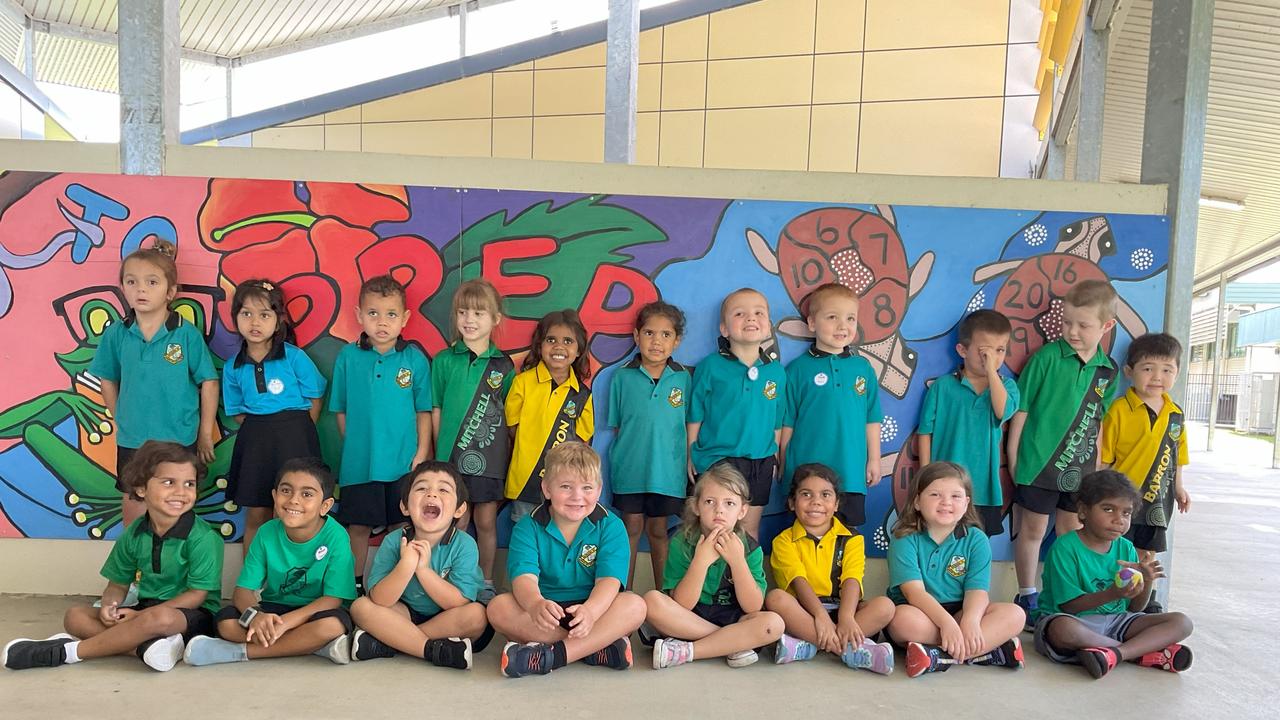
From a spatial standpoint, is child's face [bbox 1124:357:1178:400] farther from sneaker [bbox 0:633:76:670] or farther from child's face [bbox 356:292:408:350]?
sneaker [bbox 0:633:76:670]

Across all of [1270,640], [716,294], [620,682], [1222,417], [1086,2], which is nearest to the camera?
[620,682]

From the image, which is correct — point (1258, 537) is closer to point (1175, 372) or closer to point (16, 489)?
point (1175, 372)

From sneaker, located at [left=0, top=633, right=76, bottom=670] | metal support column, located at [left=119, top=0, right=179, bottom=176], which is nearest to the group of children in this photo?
sneaker, located at [left=0, top=633, right=76, bottom=670]

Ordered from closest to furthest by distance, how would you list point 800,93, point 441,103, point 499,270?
point 499,270
point 800,93
point 441,103

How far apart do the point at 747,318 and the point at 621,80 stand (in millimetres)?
2914

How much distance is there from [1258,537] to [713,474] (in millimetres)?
5932

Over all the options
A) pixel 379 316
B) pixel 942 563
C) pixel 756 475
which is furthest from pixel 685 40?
pixel 942 563

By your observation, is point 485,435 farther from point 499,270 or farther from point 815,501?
point 815,501

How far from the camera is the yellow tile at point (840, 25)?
30.4ft

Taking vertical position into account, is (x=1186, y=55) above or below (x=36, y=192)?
above

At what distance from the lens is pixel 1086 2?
6.71 metres

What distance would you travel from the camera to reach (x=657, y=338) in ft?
13.0

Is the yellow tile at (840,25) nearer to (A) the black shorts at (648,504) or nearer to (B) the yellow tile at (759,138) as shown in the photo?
(B) the yellow tile at (759,138)

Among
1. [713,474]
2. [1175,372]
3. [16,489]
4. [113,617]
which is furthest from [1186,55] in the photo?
[16,489]
